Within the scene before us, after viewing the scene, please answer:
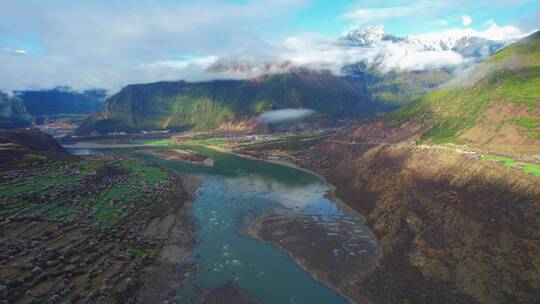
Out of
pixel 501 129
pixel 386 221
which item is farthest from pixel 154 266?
pixel 501 129

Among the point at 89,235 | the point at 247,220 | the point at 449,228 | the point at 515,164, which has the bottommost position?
the point at 247,220

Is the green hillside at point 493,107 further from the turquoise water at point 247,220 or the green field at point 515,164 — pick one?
the turquoise water at point 247,220

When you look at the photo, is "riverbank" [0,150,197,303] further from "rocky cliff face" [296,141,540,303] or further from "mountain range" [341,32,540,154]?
"mountain range" [341,32,540,154]

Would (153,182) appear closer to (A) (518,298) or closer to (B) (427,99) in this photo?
(A) (518,298)

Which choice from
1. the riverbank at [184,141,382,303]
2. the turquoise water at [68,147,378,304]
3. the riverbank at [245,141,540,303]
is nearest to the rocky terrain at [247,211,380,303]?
the riverbank at [184,141,382,303]

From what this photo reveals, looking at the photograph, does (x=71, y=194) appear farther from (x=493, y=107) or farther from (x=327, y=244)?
(x=493, y=107)

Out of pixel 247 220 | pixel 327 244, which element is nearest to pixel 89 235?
pixel 247 220
